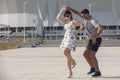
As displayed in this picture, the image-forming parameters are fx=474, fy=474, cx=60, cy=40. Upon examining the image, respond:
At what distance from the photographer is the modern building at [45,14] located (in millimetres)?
87375

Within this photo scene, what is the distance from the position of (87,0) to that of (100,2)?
2.48 m

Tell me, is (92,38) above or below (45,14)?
below

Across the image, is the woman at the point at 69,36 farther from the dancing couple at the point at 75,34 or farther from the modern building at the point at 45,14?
the modern building at the point at 45,14

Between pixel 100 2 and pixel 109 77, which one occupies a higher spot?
pixel 100 2

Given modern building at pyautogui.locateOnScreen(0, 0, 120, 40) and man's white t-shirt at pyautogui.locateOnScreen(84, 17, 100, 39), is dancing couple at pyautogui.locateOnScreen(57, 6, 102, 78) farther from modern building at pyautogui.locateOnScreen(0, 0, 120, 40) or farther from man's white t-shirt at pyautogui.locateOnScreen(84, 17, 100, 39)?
modern building at pyautogui.locateOnScreen(0, 0, 120, 40)

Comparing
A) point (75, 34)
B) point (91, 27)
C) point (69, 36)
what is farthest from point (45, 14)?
point (69, 36)

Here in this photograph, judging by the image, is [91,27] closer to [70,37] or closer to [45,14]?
[70,37]

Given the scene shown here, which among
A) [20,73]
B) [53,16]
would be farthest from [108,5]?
[20,73]

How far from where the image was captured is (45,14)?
90938 millimetres

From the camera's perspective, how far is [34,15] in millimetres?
90125

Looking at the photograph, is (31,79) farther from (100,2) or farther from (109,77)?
(100,2)

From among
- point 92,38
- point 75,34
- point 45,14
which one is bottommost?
point 92,38

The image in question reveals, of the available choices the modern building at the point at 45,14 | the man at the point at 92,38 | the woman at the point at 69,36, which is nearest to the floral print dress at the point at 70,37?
the woman at the point at 69,36

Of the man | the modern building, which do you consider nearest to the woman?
the man
